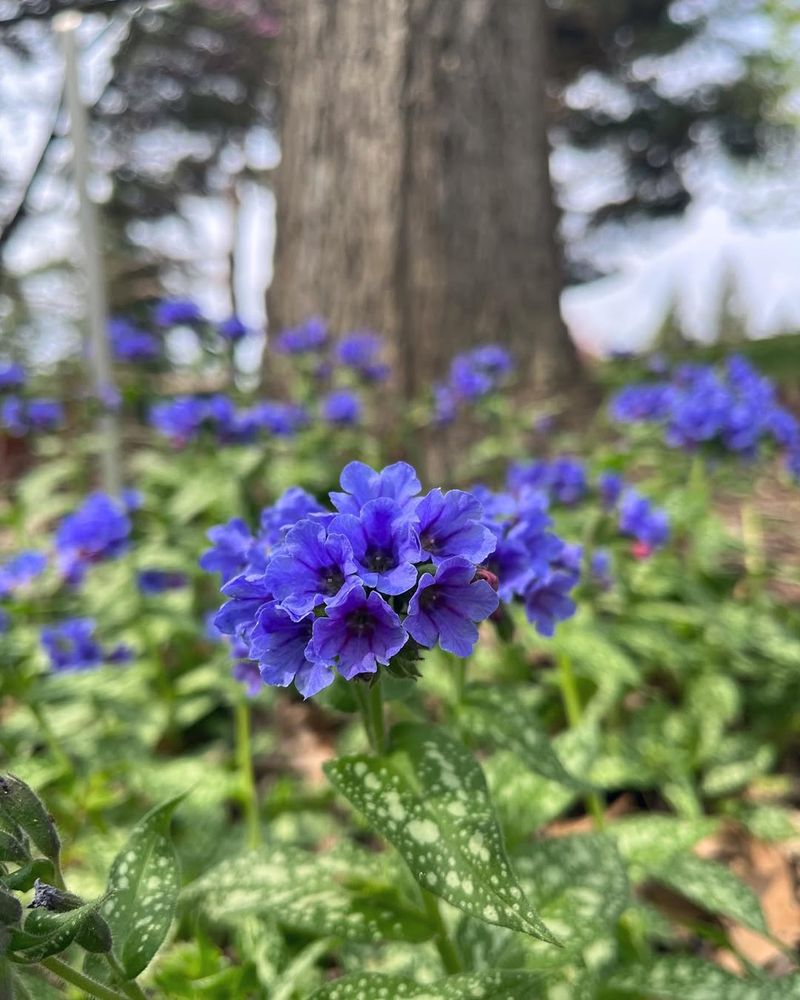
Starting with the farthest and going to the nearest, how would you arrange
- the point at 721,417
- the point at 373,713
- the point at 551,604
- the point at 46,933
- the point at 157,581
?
the point at 157,581, the point at 721,417, the point at 551,604, the point at 373,713, the point at 46,933

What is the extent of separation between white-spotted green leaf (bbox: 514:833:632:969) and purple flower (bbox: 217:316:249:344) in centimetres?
274

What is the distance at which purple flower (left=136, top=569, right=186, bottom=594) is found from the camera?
2.99 meters

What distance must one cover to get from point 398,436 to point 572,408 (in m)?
1.05

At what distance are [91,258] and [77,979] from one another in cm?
329

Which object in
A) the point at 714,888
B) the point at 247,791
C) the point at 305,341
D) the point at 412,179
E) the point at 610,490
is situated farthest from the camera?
the point at 412,179

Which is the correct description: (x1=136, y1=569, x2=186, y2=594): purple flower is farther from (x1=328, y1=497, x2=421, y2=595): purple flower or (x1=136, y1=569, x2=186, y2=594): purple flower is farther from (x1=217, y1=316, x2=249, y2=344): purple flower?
(x1=328, y1=497, x2=421, y2=595): purple flower

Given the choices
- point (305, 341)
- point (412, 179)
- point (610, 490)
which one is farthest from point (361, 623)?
point (412, 179)

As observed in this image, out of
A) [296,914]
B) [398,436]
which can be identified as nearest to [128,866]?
[296,914]

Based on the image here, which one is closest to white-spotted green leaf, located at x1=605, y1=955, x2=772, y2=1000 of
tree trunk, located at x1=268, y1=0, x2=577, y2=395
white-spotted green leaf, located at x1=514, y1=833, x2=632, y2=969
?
white-spotted green leaf, located at x1=514, y1=833, x2=632, y2=969

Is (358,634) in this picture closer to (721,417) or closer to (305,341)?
(721,417)

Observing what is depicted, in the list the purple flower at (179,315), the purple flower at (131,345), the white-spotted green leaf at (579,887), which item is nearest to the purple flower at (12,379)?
the purple flower at (131,345)

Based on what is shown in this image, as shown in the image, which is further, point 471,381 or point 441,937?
point 471,381

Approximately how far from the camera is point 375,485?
1.10 m

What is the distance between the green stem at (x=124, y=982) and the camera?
3.32ft
